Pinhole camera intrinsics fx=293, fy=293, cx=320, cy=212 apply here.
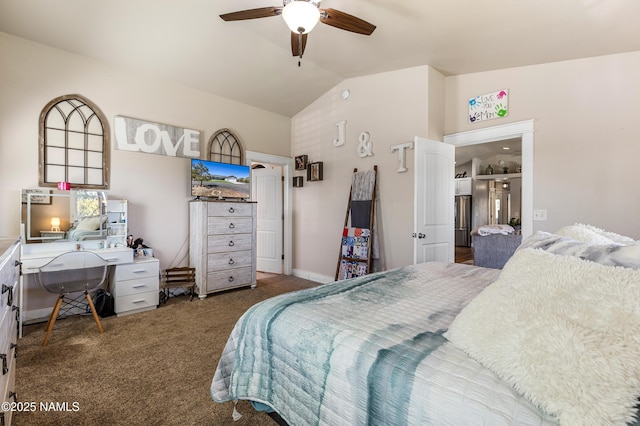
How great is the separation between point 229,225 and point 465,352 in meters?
3.43

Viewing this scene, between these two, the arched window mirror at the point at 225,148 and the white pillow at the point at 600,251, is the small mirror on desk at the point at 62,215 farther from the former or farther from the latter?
the white pillow at the point at 600,251

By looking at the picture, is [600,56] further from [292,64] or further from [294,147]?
[294,147]

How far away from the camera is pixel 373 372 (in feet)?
2.86

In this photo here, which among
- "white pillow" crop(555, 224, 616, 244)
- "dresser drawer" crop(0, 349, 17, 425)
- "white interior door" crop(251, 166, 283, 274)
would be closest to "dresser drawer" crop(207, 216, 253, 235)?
"white interior door" crop(251, 166, 283, 274)

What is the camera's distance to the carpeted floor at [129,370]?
1598mm

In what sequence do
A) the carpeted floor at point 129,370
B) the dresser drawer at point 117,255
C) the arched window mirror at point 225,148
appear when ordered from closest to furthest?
the carpeted floor at point 129,370, the dresser drawer at point 117,255, the arched window mirror at point 225,148

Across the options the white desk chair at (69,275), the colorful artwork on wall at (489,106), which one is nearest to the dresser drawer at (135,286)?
the white desk chair at (69,275)

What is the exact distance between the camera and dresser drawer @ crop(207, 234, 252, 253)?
12.2 ft

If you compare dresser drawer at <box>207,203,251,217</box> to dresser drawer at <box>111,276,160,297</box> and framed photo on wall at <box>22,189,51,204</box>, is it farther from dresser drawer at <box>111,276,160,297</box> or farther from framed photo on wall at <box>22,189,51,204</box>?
framed photo on wall at <box>22,189,51,204</box>

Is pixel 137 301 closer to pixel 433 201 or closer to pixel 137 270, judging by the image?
pixel 137 270

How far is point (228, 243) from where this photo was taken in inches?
152

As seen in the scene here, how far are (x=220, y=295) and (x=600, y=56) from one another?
4839 mm

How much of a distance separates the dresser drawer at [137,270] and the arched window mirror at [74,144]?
98 cm

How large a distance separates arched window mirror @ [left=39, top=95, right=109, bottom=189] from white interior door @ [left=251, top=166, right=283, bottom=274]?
7.41ft
